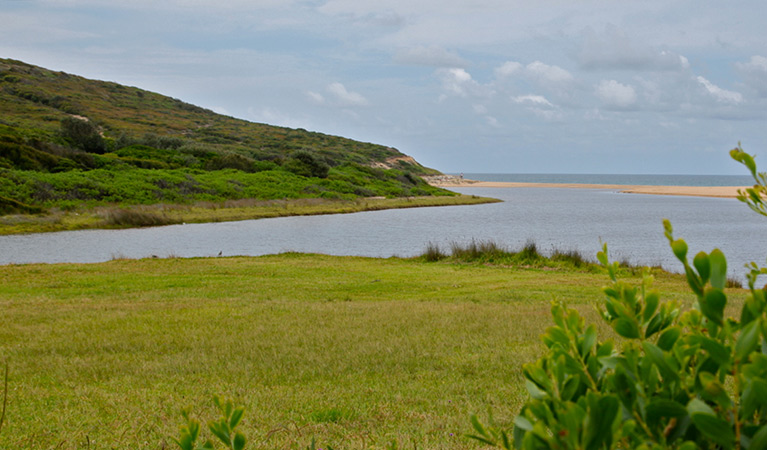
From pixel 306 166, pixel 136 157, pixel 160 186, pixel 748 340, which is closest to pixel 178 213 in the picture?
pixel 160 186

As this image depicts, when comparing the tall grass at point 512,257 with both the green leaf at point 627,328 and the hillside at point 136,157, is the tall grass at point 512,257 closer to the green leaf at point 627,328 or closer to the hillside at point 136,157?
the green leaf at point 627,328

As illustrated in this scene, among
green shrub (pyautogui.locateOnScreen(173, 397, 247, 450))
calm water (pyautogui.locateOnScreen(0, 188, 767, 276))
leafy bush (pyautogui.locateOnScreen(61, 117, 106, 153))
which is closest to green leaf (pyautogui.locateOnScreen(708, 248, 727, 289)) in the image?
green shrub (pyautogui.locateOnScreen(173, 397, 247, 450))

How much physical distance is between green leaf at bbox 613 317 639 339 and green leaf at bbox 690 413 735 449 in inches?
9.2

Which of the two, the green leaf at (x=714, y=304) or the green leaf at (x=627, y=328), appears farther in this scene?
the green leaf at (x=627, y=328)

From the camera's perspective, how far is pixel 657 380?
1.08 metres

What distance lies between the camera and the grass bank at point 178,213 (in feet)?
109

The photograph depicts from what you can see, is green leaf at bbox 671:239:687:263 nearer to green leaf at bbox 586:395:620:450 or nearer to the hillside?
green leaf at bbox 586:395:620:450

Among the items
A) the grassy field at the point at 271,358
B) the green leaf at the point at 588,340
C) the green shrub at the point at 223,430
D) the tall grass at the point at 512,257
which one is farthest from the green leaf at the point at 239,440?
the tall grass at the point at 512,257

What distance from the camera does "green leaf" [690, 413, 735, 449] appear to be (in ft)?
2.79

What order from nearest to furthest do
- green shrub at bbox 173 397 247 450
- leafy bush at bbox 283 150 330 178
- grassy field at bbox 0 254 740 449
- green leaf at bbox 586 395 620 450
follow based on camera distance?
1. green leaf at bbox 586 395 620 450
2. green shrub at bbox 173 397 247 450
3. grassy field at bbox 0 254 740 449
4. leafy bush at bbox 283 150 330 178

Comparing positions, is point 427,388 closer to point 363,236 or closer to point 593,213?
point 363,236

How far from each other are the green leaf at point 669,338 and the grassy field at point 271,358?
783 mm

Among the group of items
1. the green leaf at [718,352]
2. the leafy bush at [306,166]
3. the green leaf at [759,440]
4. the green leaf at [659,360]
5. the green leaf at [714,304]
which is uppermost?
the leafy bush at [306,166]

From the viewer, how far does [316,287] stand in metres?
15.6
